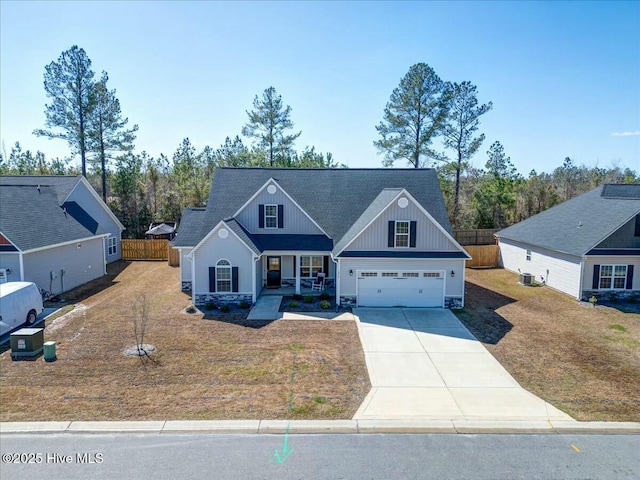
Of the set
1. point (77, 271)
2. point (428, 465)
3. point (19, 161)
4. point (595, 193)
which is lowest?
point (428, 465)

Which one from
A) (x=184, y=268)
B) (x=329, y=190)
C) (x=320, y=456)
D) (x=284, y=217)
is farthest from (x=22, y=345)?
(x=329, y=190)

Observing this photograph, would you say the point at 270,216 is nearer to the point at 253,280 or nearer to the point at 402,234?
the point at 253,280

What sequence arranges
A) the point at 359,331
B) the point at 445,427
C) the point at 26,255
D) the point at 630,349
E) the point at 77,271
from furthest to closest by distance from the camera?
the point at 77,271 → the point at 26,255 → the point at 359,331 → the point at 630,349 → the point at 445,427

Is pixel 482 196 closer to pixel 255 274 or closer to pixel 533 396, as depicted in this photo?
pixel 255 274

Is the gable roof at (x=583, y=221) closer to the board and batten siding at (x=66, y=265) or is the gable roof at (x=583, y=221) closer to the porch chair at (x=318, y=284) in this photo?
the porch chair at (x=318, y=284)

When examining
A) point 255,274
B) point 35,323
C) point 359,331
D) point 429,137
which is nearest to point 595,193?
point 429,137

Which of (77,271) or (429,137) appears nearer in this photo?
(77,271)
